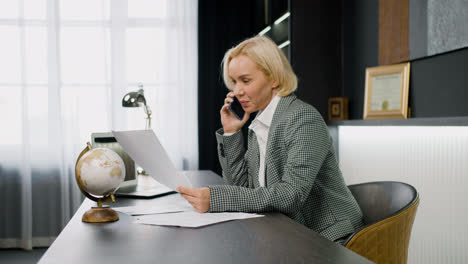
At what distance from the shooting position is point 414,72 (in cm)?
258

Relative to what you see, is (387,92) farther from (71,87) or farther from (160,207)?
(71,87)

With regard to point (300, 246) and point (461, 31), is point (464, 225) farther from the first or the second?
point (300, 246)

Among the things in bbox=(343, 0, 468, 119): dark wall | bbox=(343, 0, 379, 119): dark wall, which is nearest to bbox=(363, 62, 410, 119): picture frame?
bbox=(343, 0, 468, 119): dark wall

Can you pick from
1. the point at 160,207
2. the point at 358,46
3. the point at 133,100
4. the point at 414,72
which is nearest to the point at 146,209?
the point at 160,207

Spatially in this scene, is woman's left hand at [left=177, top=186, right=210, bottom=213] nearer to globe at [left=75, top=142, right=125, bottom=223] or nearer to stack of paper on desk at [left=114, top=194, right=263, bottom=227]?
stack of paper on desk at [left=114, top=194, right=263, bottom=227]

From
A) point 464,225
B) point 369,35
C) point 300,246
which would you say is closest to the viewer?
point 300,246

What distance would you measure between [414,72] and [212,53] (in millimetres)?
2301

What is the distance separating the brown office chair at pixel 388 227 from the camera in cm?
122

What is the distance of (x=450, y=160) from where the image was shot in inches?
83.1

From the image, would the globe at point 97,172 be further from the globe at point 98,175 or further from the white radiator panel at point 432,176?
the white radiator panel at point 432,176

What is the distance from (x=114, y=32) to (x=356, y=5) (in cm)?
234

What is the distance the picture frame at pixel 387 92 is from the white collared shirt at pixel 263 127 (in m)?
1.37

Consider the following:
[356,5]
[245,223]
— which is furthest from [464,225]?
[356,5]

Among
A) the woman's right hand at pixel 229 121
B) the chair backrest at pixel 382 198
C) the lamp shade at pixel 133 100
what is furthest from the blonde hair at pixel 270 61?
the lamp shade at pixel 133 100
